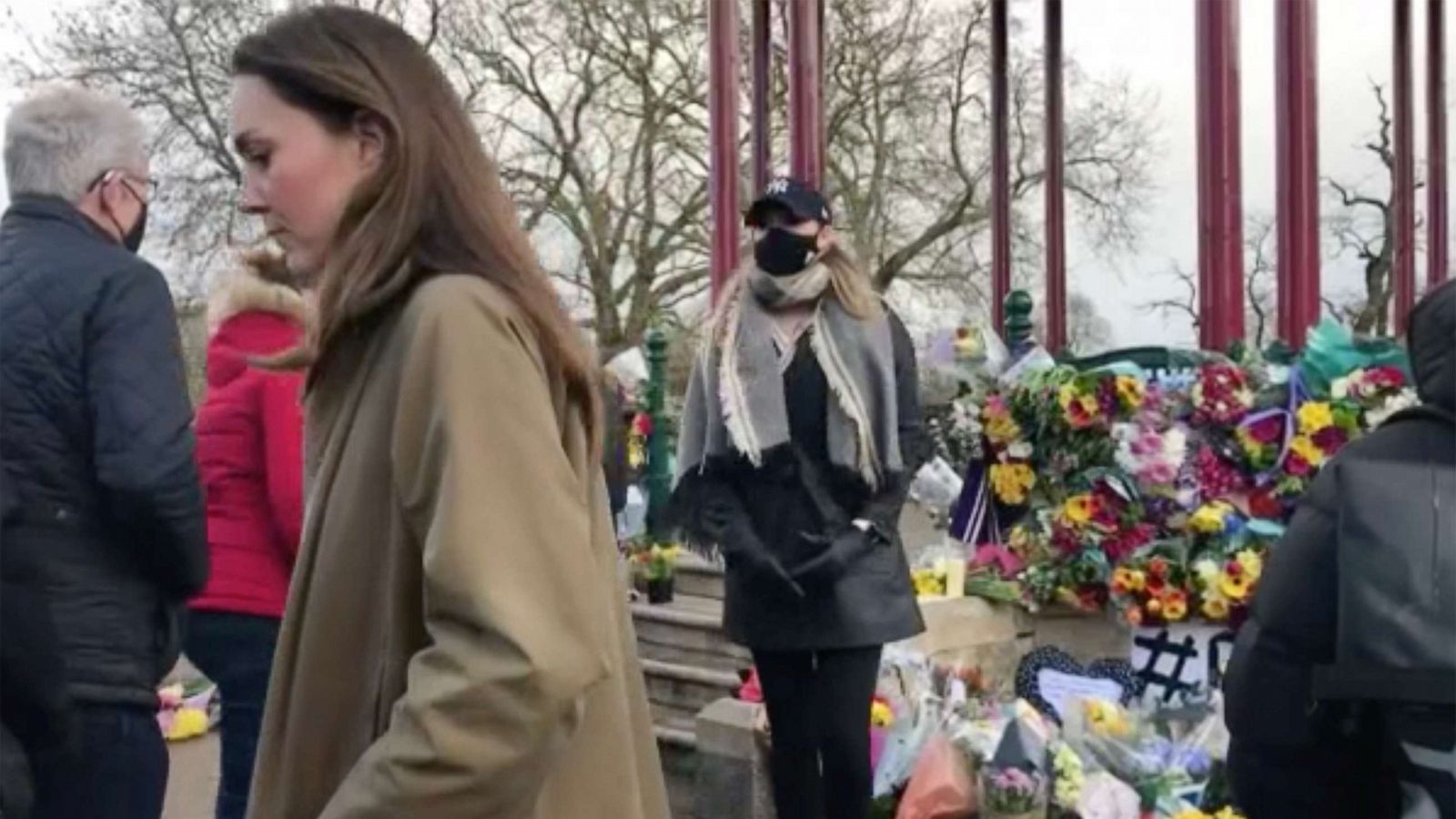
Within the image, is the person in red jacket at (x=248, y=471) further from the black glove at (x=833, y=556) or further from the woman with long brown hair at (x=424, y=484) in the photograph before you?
the woman with long brown hair at (x=424, y=484)

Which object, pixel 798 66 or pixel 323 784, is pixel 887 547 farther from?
pixel 798 66

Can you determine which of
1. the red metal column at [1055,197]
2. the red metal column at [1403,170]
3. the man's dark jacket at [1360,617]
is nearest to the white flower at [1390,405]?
the man's dark jacket at [1360,617]

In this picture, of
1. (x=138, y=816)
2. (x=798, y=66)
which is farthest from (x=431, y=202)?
(x=798, y=66)

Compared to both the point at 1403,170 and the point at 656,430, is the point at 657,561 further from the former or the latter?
the point at 1403,170

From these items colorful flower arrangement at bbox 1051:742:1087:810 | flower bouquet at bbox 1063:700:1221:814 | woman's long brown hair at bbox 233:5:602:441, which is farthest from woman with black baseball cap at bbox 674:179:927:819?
woman's long brown hair at bbox 233:5:602:441

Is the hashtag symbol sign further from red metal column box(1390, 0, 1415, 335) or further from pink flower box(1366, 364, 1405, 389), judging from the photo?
red metal column box(1390, 0, 1415, 335)

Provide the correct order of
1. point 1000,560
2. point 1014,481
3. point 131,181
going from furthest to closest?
point 1014,481, point 1000,560, point 131,181

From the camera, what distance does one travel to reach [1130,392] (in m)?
6.33

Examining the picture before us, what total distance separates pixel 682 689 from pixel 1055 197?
5.96 metres

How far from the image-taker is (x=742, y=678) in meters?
6.68

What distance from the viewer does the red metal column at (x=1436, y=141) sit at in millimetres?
13805

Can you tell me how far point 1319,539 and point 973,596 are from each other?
4566 mm

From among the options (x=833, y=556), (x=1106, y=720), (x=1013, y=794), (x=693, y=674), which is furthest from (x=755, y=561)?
(x=693, y=674)

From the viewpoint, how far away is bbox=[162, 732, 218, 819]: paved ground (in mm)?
6508
